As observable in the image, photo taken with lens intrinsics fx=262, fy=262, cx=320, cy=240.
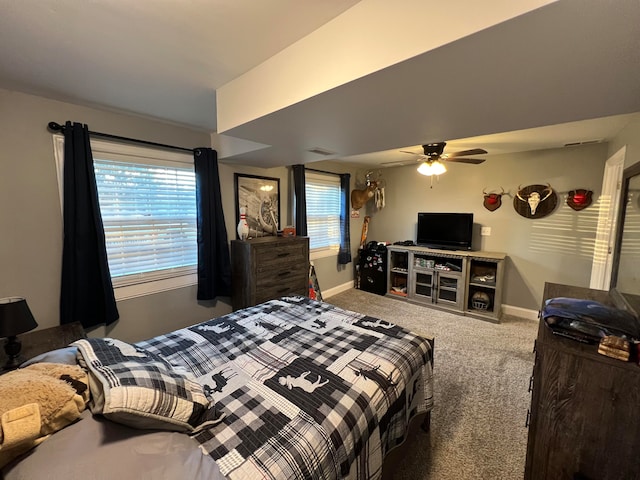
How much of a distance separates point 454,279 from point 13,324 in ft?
14.4

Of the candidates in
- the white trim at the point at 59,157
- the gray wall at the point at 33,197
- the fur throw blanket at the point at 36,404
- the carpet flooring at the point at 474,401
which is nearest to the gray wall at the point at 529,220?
the carpet flooring at the point at 474,401

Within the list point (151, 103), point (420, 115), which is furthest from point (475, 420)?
point (151, 103)

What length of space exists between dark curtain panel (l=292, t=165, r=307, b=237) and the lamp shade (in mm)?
2657

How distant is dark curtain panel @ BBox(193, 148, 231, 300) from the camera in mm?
2762

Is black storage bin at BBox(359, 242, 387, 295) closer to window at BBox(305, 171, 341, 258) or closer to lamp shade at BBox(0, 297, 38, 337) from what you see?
window at BBox(305, 171, 341, 258)

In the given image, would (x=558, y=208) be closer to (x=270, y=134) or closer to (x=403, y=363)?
(x=403, y=363)

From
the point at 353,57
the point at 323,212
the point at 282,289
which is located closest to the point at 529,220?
the point at 323,212

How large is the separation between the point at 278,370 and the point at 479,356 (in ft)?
7.69

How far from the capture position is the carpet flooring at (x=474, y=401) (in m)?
1.57

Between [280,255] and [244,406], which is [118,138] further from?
[244,406]

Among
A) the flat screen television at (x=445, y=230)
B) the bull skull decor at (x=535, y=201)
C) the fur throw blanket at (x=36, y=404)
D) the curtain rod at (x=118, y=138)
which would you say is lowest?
→ the fur throw blanket at (x=36, y=404)

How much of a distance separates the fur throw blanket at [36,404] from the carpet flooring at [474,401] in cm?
163

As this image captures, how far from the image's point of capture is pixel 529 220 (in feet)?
11.6

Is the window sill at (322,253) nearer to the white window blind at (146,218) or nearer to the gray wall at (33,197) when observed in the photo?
the white window blind at (146,218)
